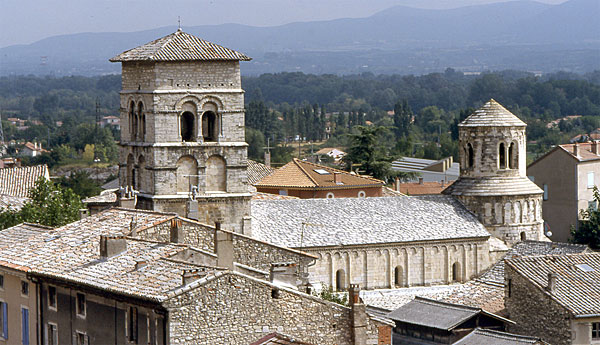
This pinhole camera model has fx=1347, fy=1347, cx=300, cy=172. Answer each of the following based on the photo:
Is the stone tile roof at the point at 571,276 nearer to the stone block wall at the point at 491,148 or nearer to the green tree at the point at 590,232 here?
the stone block wall at the point at 491,148

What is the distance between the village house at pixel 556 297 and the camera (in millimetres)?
42031

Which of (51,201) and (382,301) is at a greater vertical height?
(51,201)

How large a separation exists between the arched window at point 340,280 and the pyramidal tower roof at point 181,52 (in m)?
9.32

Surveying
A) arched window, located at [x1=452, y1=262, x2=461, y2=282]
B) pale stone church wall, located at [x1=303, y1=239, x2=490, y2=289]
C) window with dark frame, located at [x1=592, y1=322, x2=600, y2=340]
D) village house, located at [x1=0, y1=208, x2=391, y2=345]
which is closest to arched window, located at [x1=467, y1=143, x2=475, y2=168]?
pale stone church wall, located at [x1=303, y1=239, x2=490, y2=289]

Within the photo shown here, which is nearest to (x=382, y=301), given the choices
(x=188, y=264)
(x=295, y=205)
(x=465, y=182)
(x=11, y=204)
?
(x=295, y=205)

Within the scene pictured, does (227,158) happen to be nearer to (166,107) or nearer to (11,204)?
(166,107)

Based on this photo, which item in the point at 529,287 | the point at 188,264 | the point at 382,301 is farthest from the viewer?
the point at 382,301

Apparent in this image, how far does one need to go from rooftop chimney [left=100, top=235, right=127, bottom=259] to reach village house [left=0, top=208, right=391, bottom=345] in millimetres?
25

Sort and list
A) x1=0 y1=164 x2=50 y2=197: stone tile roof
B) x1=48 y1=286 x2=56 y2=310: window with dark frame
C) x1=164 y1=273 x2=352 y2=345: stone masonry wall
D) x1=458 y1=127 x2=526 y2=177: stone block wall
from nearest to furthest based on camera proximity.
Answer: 1. x1=164 y1=273 x2=352 y2=345: stone masonry wall
2. x1=48 y1=286 x2=56 y2=310: window with dark frame
3. x1=458 y1=127 x2=526 y2=177: stone block wall
4. x1=0 y1=164 x2=50 y2=197: stone tile roof

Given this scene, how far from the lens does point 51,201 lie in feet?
173

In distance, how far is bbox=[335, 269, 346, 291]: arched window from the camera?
51478mm

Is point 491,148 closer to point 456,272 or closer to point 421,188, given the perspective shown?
point 456,272

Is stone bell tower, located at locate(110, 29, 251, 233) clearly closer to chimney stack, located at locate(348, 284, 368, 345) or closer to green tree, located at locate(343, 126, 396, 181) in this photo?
chimney stack, located at locate(348, 284, 368, 345)

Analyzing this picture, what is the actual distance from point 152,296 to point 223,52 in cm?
2079
